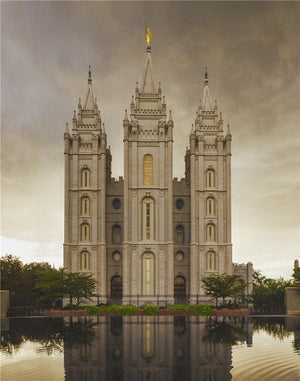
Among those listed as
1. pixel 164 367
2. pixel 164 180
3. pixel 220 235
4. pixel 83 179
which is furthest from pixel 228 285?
pixel 164 367

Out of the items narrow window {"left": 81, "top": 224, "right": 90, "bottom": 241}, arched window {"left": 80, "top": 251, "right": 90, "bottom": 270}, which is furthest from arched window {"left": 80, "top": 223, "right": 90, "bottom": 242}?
arched window {"left": 80, "top": 251, "right": 90, "bottom": 270}

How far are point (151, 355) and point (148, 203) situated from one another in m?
36.4

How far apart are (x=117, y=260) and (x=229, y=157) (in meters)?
17.6

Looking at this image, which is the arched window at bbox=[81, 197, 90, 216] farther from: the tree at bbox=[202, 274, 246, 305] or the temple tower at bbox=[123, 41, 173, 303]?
the tree at bbox=[202, 274, 246, 305]

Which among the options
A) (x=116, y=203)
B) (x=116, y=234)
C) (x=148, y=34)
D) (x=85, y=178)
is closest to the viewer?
(x=85, y=178)

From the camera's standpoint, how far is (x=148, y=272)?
166ft

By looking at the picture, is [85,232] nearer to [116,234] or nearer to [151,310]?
[116,234]

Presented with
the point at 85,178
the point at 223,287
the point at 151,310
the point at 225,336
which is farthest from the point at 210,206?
the point at 225,336

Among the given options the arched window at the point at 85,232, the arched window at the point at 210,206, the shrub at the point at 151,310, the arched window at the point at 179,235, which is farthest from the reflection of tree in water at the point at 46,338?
the arched window at the point at 179,235

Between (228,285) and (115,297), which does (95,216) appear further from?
(228,285)

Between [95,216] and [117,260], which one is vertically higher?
[95,216]

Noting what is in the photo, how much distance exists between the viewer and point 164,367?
523 inches

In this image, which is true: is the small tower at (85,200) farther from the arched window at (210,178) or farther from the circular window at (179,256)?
the arched window at (210,178)

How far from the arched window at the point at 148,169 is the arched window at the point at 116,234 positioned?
22.0 feet
